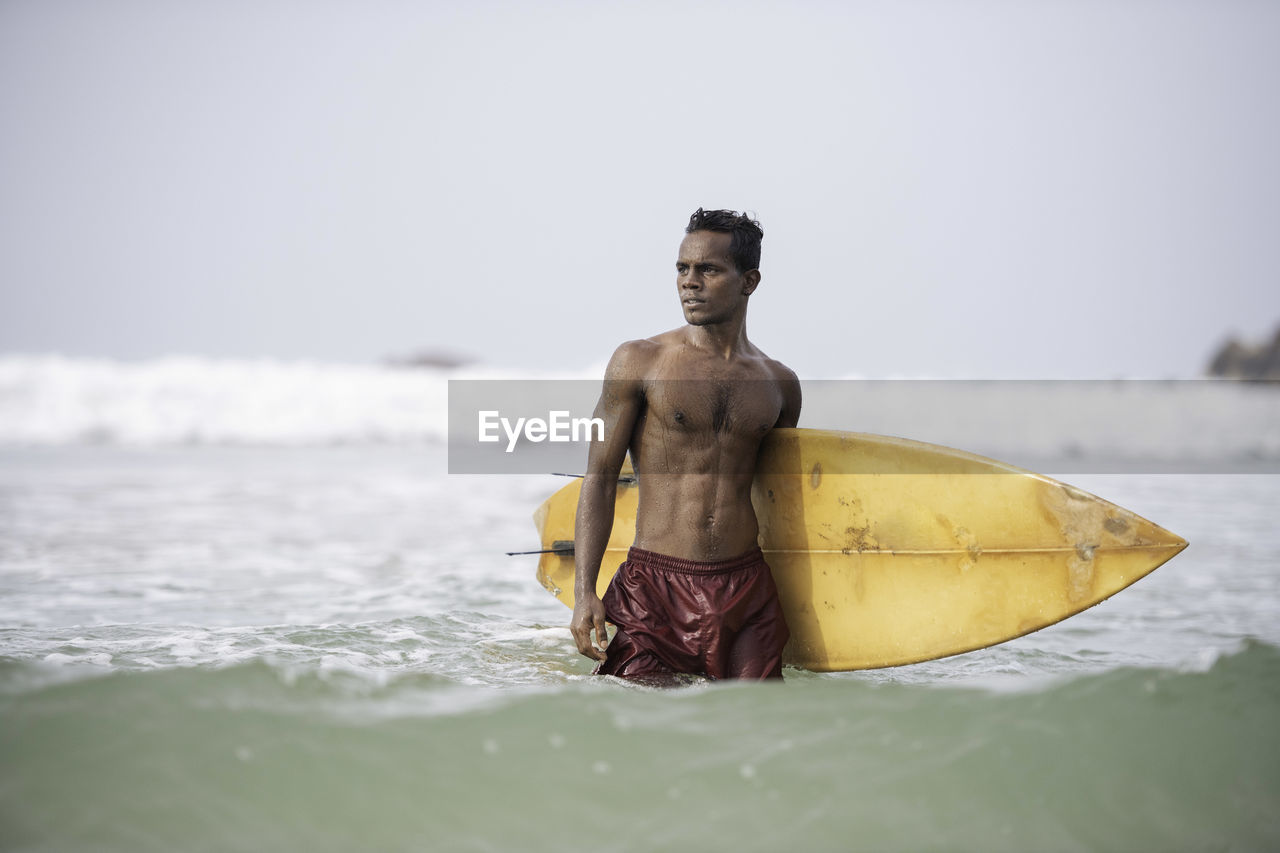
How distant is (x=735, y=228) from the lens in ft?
10.5

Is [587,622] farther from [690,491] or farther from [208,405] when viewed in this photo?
[208,405]

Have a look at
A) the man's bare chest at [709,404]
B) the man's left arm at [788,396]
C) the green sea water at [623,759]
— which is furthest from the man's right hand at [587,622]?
the man's left arm at [788,396]

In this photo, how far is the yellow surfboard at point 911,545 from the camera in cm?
343

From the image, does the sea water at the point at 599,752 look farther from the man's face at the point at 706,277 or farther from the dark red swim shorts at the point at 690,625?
the man's face at the point at 706,277

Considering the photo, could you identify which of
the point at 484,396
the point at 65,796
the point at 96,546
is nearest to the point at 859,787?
the point at 65,796

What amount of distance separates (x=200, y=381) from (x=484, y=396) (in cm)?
593

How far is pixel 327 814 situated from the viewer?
2359 millimetres

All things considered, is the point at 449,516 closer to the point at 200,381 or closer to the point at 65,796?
the point at 65,796

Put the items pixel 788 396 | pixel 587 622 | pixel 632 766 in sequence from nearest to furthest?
1. pixel 632 766
2. pixel 587 622
3. pixel 788 396

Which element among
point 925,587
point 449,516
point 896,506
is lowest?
point 449,516

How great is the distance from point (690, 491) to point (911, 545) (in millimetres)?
911

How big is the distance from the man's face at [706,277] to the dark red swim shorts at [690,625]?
0.79 meters

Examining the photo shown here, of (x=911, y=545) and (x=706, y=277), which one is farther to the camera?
(x=911, y=545)

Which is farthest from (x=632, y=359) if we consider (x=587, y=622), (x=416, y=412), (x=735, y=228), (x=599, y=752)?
(x=416, y=412)
